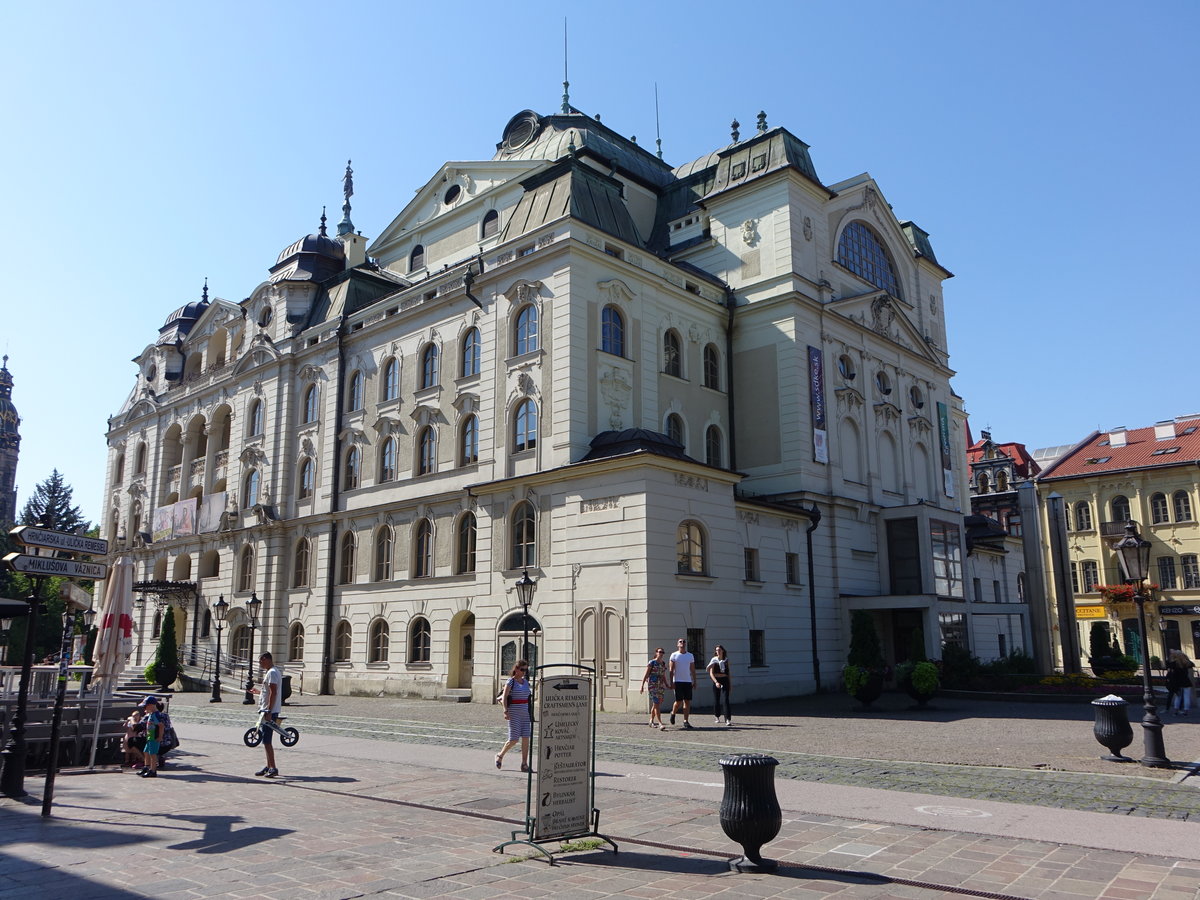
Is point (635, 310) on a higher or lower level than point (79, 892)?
higher

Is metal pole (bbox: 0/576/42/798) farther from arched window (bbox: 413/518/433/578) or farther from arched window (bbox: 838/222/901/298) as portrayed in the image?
arched window (bbox: 838/222/901/298)

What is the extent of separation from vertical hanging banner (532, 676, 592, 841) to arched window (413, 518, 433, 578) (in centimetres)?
2566

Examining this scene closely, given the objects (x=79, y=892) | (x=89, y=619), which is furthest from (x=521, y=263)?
(x=89, y=619)

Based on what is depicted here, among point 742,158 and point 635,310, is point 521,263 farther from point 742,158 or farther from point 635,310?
point 742,158

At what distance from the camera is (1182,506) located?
57.2 meters

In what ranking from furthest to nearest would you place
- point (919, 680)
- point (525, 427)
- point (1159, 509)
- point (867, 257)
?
point (1159, 509) → point (867, 257) → point (525, 427) → point (919, 680)

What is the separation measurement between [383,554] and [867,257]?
25.0 meters

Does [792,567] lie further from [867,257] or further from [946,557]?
[867,257]

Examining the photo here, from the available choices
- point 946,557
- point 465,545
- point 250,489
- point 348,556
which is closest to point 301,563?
point 348,556

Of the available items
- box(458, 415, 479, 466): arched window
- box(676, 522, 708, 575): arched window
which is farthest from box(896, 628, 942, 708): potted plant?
box(458, 415, 479, 466): arched window

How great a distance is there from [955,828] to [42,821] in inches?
406

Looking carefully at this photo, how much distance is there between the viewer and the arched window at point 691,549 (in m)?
27.2

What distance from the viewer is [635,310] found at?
1294 inches

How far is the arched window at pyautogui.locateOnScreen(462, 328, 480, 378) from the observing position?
112 ft
